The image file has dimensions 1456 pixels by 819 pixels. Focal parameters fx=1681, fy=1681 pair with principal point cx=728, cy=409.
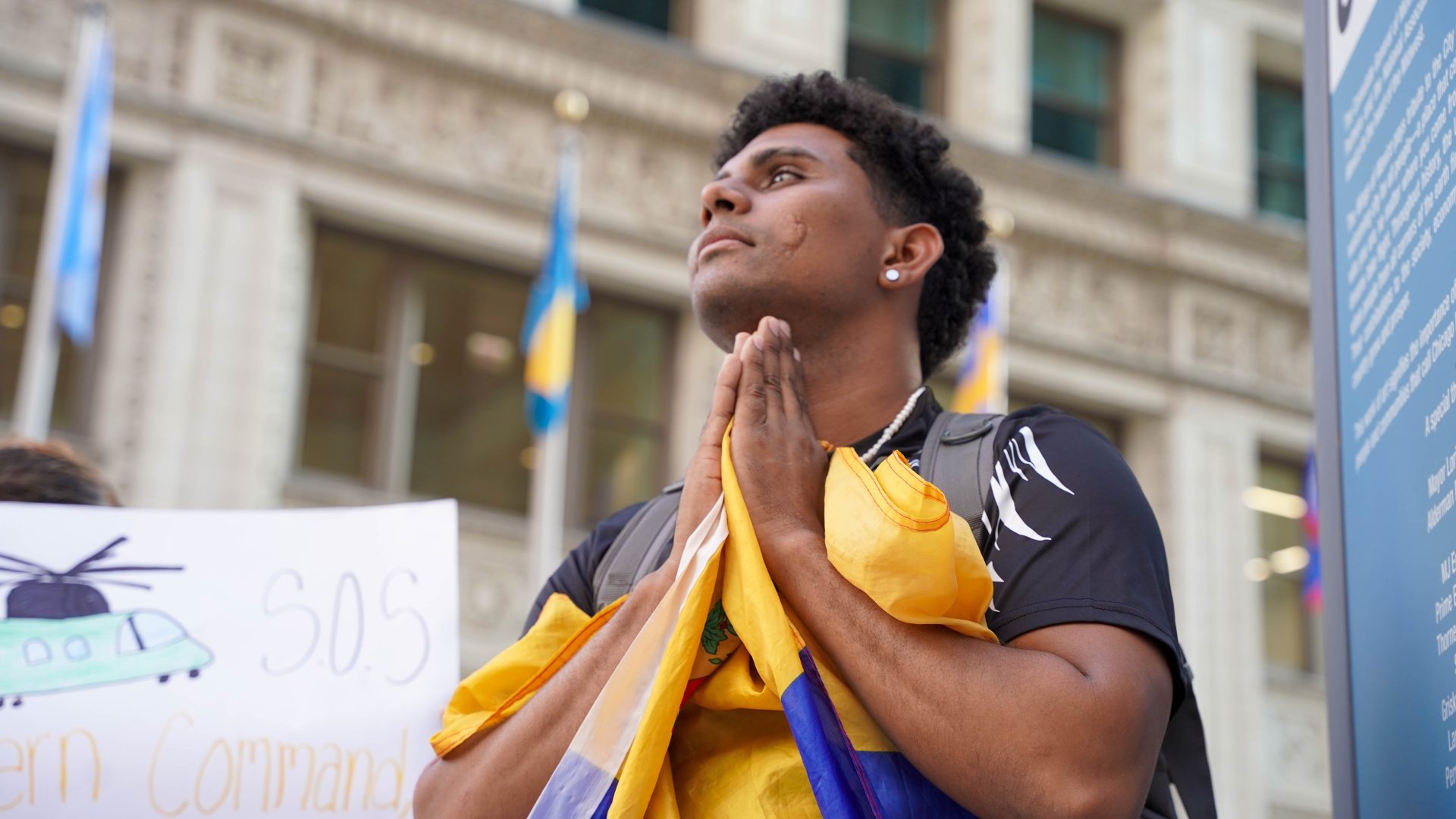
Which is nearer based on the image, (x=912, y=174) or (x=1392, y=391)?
(x=1392, y=391)

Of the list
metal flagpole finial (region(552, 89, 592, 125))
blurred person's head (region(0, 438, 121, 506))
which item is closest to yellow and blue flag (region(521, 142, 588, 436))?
metal flagpole finial (region(552, 89, 592, 125))

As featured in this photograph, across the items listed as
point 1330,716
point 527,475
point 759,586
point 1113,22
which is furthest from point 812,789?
point 1113,22

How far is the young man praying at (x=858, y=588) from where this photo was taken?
6.77 feet

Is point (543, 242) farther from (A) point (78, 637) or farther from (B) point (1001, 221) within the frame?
(A) point (78, 637)

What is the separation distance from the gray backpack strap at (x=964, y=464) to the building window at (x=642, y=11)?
45.6ft

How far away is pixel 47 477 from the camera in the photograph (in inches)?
143

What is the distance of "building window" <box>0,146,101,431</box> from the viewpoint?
12375 mm

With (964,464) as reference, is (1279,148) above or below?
above

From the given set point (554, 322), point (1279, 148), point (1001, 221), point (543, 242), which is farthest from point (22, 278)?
point (1279, 148)

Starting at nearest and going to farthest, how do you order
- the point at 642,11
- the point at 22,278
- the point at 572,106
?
the point at 22,278
the point at 572,106
the point at 642,11

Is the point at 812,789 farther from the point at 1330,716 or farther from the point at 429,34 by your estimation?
the point at 429,34

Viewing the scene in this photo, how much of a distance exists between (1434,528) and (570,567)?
1.44 metres

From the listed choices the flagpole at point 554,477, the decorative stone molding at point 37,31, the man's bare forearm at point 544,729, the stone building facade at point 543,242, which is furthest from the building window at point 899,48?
the man's bare forearm at point 544,729

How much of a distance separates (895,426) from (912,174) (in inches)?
24.4
